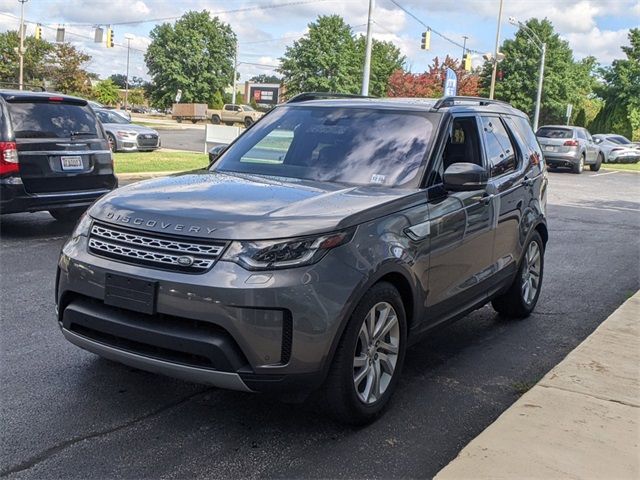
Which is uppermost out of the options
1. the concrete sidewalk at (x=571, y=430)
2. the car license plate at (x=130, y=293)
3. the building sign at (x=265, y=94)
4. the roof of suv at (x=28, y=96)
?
the building sign at (x=265, y=94)

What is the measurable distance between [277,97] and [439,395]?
276ft

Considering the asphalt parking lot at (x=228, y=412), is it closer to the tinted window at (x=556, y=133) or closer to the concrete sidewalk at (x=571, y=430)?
the concrete sidewalk at (x=571, y=430)

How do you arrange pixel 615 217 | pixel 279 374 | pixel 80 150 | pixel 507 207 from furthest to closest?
pixel 615 217 < pixel 80 150 < pixel 507 207 < pixel 279 374

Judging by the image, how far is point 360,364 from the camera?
3.85 meters

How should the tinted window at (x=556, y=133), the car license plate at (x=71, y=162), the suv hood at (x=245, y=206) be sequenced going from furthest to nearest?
the tinted window at (x=556, y=133) < the car license plate at (x=71, y=162) < the suv hood at (x=245, y=206)

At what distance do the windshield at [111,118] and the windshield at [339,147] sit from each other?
20.0m

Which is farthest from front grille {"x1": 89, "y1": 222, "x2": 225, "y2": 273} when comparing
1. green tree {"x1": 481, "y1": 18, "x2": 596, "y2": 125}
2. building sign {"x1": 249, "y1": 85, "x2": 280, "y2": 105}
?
building sign {"x1": 249, "y1": 85, "x2": 280, "y2": 105}

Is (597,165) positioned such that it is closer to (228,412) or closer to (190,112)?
(228,412)

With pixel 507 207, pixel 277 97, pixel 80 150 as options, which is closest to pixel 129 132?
pixel 80 150

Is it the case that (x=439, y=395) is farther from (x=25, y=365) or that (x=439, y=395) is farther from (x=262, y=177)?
(x=25, y=365)

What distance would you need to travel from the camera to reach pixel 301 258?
3506mm

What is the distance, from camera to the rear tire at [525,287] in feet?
20.2

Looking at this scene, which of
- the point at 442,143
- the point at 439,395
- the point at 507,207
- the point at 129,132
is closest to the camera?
the point at 439,395

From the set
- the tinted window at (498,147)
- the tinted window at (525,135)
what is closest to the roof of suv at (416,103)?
the tinted window at (498,147)
